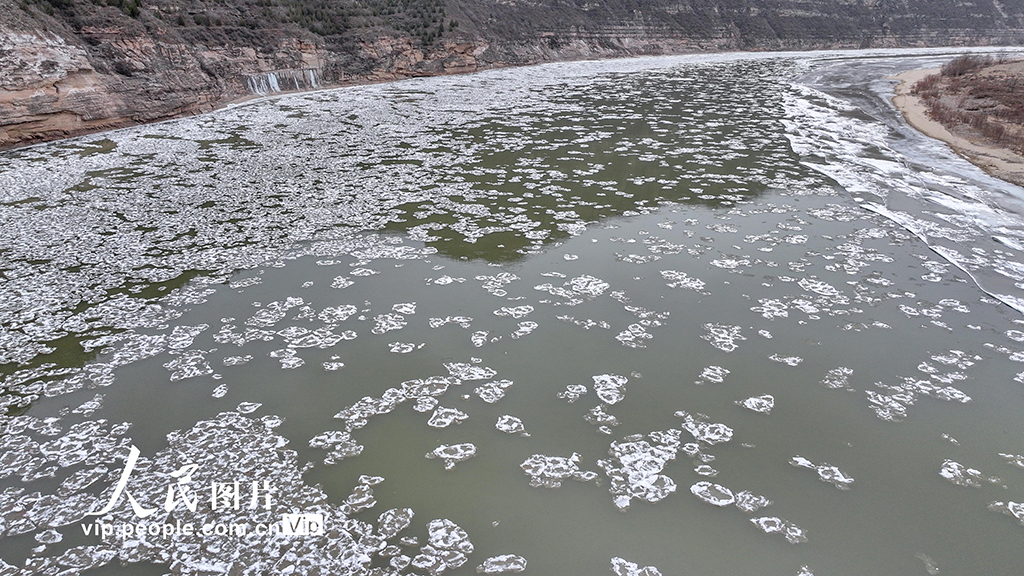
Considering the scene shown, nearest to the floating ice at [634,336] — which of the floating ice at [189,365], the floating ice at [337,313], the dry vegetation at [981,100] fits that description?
the floating ice at [337,313]

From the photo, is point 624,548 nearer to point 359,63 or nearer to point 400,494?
point 400,494

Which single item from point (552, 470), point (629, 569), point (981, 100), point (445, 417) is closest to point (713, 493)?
point (629, 569)

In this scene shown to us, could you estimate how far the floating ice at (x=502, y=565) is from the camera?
334 centimetres

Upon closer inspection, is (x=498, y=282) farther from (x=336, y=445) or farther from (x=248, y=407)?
(x=248, y=407)

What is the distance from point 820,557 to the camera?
340 centimetres

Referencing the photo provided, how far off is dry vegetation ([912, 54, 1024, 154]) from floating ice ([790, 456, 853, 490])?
13.8 m

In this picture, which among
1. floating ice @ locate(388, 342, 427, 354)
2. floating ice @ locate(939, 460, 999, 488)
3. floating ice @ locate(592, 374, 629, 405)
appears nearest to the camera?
floating ice @ locate(939, 460, 999, 488)

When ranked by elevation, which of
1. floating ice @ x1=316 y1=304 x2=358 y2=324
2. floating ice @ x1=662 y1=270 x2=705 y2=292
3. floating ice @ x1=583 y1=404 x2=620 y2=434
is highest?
floating ice @ x1=316 y1=304 x2=358 y2=324

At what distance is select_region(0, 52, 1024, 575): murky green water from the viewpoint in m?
3.57

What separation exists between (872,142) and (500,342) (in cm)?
1459

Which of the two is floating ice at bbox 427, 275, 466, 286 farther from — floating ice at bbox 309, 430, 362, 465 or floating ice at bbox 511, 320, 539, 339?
floating ice at bbox 309, 430, 362, 465

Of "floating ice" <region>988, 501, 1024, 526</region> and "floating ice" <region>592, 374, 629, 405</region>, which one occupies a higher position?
"floating ice" <region>592, 374, 629, 405</region>

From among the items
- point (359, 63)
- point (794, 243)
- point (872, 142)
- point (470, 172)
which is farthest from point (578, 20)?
point (794, 243)

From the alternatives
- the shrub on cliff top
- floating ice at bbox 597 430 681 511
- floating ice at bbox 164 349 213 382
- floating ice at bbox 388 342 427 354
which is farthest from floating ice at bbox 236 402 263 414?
the shrub on cliff top
